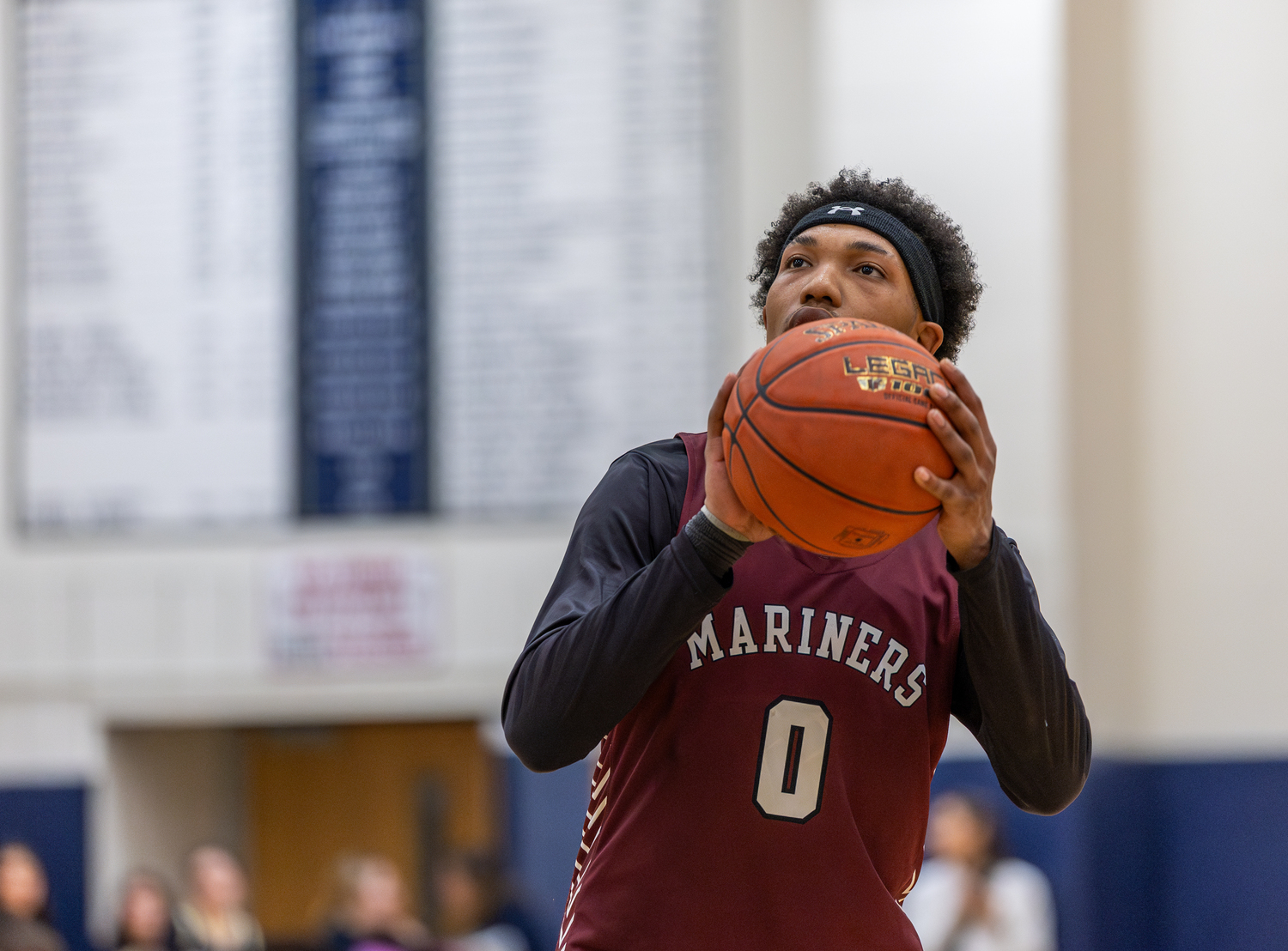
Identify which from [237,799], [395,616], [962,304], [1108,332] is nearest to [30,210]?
[395,616]

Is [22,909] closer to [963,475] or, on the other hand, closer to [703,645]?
[703,645]

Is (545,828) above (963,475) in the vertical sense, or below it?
below

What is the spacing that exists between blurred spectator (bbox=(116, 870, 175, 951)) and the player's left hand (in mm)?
7039

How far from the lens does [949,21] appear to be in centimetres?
853

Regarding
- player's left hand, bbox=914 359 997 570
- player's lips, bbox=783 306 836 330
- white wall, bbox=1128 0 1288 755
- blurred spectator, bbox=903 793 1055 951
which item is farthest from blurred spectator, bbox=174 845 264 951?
player's left hand, bbox=914 359 997 570

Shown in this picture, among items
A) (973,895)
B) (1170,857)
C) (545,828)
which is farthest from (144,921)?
(1170,857)

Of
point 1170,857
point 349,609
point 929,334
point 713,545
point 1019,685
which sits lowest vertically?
point 1170,857

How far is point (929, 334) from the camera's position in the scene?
2.32m

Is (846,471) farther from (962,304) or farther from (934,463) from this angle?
(962,304)

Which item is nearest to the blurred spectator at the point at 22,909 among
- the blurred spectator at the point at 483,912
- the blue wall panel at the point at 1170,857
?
the blurred spectator at the point at 483,912

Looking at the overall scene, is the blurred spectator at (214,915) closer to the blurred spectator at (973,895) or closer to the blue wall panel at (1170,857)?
the blurred spectator at (973,895)

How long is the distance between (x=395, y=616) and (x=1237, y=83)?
5.59 metres

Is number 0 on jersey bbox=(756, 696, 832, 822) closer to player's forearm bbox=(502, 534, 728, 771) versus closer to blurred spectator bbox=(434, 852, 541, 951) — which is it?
player's forearm bbox=(502, 534, 728, 771)

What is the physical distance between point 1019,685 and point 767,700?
32 centimetres
